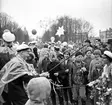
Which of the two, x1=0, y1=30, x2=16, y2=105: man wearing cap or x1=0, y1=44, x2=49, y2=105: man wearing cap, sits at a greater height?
x1=0, y1=30, x2=16, y2=105: man wearing cap

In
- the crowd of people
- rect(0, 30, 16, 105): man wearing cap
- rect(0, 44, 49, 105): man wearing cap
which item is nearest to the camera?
the crowd of people

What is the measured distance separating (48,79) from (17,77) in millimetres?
2229

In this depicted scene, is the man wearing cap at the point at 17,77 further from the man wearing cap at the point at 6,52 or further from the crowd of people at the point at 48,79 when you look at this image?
the man wearing cap at the point at 6,52

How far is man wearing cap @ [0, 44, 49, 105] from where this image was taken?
494cm

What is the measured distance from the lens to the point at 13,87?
504 cm

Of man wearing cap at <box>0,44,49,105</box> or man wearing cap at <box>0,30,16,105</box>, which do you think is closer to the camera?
man wearing cap at <box>0,44,49,105</box>

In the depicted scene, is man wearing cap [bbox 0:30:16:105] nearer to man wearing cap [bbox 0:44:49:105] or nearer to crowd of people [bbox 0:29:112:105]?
crowd of people [bbox 0:29:112:105]

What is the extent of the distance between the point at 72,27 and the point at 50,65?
5434 cm

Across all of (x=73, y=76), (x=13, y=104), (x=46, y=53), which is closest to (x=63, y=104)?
(x=73, y=76)

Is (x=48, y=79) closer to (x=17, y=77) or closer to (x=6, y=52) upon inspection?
(x=6, y=52)

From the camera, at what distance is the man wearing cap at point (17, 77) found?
16.2ft

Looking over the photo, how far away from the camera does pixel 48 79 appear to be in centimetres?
709

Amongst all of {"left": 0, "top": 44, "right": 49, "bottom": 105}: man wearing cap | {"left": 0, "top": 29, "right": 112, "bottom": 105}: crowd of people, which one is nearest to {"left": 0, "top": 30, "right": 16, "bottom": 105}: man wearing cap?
{"left": 0, "top": 29, "right": 112, "bottom": 105}: crowd of people

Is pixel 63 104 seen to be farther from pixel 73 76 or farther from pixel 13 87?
pixel 13 87
